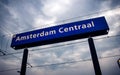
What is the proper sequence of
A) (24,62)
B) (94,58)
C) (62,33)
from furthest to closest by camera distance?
(24,62), (62,33), (94,58)

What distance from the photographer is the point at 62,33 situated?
9781 millimetres

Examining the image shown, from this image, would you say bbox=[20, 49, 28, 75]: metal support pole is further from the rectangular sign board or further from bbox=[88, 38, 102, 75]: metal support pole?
bbox=[88, 38, 102, 75]: metal support pole

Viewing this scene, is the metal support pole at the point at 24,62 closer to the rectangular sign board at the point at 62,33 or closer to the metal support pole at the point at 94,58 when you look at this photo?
the rectangular sign board at the point at 62,33

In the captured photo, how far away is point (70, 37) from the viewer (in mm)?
9734

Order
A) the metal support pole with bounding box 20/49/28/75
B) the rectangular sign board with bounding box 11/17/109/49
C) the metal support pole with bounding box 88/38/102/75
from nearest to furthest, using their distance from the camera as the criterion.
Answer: the metal support pole with bounding box 88/38/102/75, the rectangular sign board with bounding box 11/17/109/49, the metal support pole with bounding box 20/49/28/75

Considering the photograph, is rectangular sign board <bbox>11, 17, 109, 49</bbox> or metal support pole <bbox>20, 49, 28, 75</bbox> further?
metal support pole <bbox>20, 49, 28, 75</bbox>

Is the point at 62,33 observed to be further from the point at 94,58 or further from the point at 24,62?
the point at 24,62

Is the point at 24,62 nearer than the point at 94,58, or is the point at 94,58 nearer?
the point at 94,58

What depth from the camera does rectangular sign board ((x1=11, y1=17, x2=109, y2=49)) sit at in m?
9.24

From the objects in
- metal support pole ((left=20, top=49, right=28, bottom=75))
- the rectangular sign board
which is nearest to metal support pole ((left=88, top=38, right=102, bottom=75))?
the rectangular sign board

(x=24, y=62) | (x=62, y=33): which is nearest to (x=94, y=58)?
(x=62, y=33)

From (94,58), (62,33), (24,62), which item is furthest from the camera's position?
(24,62)

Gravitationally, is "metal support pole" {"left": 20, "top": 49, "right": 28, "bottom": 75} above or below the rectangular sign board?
below

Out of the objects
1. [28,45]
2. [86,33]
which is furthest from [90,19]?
[28,45]
